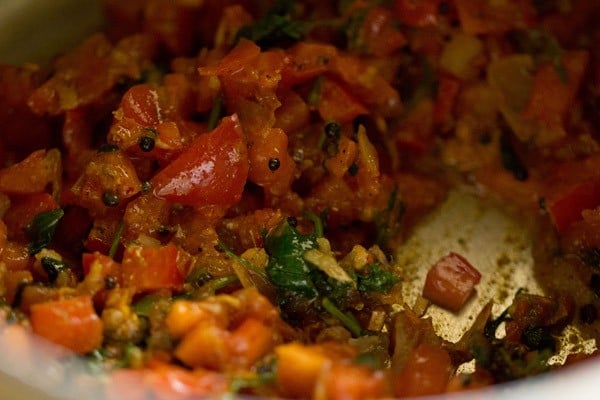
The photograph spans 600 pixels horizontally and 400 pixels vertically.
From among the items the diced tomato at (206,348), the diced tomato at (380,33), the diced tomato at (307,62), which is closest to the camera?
the diced tomato at (206,348)

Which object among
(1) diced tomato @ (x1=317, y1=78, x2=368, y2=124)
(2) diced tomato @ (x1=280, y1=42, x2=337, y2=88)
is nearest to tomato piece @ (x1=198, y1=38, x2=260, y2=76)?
(2) diced tomato @ (x1=280, y1=42, x2=337, y2=88)

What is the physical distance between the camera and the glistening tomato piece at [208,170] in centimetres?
222

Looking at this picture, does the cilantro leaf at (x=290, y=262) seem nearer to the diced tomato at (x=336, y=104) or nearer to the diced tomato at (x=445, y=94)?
the diced tomato at (x=336, y=104)

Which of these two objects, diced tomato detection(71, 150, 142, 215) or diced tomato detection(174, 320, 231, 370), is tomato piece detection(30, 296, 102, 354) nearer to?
diced tomato detection(174, 320, 231, 370)

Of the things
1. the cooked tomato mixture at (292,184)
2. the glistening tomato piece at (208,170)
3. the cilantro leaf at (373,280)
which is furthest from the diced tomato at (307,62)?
the cilantro leaf at (373,280)

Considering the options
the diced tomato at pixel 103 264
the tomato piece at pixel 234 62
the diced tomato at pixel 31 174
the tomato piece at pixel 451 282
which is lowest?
the tomato piece at pixel 451 282

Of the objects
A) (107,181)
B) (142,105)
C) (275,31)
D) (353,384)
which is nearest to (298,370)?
(353,384)

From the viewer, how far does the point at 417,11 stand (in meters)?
2.73

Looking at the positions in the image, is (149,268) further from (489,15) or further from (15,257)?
(489,15)

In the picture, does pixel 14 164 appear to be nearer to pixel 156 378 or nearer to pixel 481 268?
pixel 156 378

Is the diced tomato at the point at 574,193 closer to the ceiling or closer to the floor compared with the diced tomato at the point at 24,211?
closer to the floor

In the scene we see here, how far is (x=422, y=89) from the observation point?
2.80 meters

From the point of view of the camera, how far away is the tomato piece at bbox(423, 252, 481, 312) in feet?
8.11

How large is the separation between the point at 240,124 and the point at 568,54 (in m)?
1.21
